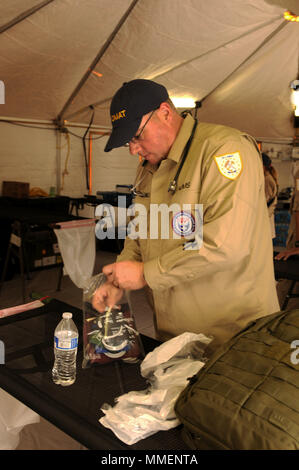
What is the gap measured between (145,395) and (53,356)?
1.48 feet

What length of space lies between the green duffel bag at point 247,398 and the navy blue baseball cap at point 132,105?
2.27 ft

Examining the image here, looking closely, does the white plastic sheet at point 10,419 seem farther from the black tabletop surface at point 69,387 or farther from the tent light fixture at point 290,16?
the tent light fixture at point 290,16

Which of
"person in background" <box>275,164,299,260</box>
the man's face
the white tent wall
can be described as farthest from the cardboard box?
the man's face

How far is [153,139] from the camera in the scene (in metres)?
1.37

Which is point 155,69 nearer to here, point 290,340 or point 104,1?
point 104,1

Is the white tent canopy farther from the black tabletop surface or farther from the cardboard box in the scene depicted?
the black tabletop surface

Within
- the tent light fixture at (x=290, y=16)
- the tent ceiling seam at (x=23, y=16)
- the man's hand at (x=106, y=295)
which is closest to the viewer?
the man's hand at (x=106, y=295)

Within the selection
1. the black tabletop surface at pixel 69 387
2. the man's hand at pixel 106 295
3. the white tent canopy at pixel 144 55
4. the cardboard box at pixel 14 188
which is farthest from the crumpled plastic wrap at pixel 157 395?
the cardboard box at pixel 14 188

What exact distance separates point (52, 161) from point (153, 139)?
5176 millimetres

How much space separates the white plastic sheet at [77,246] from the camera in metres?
4.02

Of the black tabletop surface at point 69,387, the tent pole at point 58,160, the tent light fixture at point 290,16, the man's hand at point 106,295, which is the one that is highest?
the tent light fixture at point 290,16

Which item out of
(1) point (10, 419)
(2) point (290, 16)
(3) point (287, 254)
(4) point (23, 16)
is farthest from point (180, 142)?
(2) point (290, 16)

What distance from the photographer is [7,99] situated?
5.04m

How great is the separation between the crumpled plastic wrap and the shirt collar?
1.85ft
